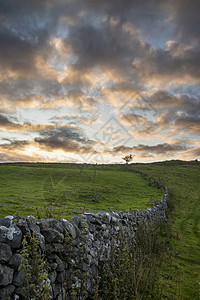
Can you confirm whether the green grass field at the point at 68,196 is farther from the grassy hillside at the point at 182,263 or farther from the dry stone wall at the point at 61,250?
the grassy hillside at the point at 182,263

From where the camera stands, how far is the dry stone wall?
3869mm

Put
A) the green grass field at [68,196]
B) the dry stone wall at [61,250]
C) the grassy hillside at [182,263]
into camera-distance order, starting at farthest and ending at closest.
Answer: the green grass field at [68,196] < the grassy hillside at [182,263] < the dry stone wall at [61,250]

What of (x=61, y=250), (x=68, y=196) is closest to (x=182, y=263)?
(x=61, y=250)

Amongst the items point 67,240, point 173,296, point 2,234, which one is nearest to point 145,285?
point 173,296

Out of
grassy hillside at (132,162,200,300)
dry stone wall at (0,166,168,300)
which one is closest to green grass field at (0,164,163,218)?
dry stone wall at (0,166,168,300)

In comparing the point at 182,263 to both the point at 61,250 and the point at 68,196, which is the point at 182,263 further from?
the point at 68,196

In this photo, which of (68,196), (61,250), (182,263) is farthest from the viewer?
(68,196)

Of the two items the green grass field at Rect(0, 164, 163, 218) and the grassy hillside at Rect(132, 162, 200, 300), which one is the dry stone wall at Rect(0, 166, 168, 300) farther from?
the grassy hillside at Rect(132, 162, 200, 300)

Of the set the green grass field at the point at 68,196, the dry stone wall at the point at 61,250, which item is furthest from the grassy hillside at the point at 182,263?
the green grass field at the point at 68,196

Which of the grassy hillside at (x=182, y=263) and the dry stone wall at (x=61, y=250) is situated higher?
the dry stone wall at (x=61, y=250)

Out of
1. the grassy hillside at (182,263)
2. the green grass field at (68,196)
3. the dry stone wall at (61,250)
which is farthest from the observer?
the green grass field at (68,196)

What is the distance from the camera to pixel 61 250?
5.01 metres

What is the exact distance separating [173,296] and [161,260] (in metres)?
2.57

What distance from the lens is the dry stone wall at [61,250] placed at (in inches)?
152
